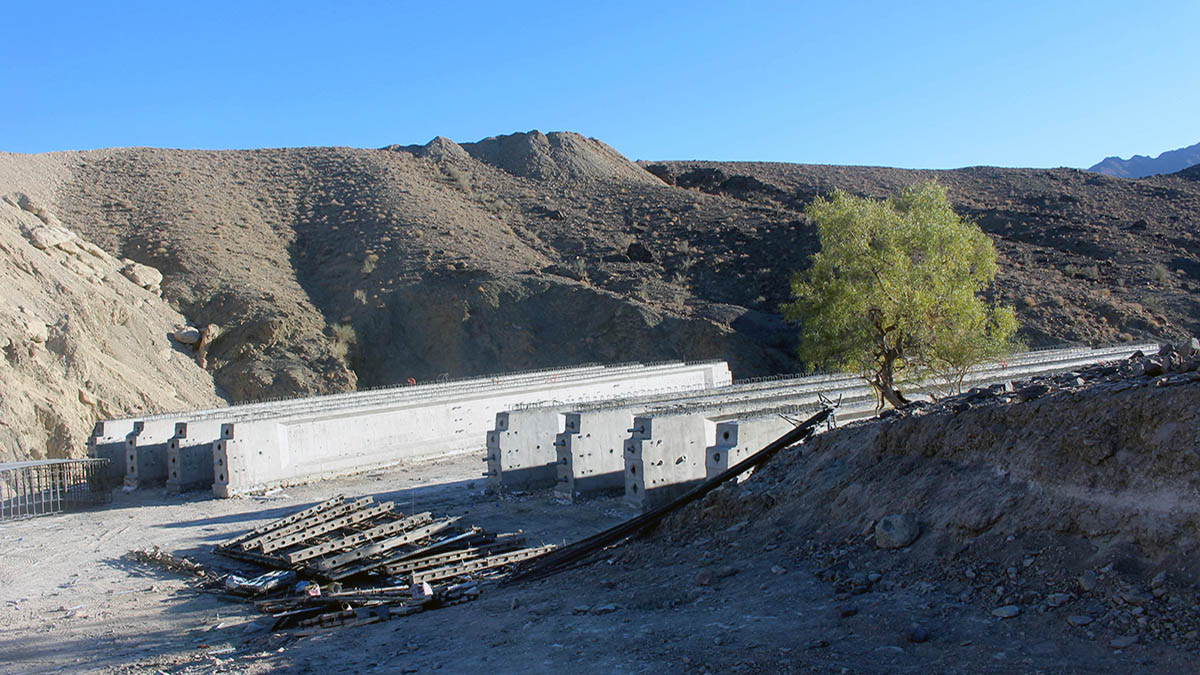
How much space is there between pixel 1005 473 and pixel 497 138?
2532 inches

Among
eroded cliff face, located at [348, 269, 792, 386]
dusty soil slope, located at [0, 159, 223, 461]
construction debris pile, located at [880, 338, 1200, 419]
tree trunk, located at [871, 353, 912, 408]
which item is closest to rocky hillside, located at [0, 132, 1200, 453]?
eroded cliff face, located at [348, 269, 792, 386]

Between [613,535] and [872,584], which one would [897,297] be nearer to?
[613,535]

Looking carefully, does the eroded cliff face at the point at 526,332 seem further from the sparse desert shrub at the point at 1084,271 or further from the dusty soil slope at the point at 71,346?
the sparse desert shrub at the point at 1084,271

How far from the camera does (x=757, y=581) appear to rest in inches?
303

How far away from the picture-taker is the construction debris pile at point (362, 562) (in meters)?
9.17

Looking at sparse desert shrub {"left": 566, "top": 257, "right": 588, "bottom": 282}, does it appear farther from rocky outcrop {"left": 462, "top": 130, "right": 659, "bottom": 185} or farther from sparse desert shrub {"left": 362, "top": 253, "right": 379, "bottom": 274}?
rocky outcrop {"left": 462, "top": 130, "right": 659, "bottom": 185}

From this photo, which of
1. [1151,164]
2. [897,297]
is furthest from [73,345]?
[1151,164]

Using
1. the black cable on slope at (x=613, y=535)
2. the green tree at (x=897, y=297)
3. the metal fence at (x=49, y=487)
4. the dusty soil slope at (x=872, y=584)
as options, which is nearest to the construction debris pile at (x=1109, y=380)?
the dusty soil slope at (x=872, y=584)

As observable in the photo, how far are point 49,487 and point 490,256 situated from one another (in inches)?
1076

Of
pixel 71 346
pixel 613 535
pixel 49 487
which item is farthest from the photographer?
pixel 71 346

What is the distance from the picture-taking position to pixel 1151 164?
463 feet

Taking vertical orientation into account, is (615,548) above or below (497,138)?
below

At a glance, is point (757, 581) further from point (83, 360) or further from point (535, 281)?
point (535, 281)

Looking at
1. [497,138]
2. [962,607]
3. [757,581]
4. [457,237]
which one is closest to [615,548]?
[757,581]
